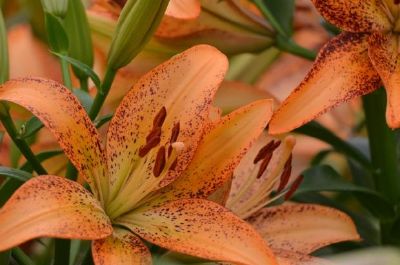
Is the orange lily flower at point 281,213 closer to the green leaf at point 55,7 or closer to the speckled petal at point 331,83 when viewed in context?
the speckled petal at point 331,83

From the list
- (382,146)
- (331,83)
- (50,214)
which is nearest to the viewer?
(50,214)

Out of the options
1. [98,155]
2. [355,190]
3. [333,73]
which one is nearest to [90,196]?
[98,155]

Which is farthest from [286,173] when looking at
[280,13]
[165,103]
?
[280,13]

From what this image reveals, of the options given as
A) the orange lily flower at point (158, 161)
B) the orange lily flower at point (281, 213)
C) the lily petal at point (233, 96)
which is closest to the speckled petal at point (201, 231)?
the orange lily flower at point (158, 161)

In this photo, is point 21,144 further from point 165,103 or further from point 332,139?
point 332,139

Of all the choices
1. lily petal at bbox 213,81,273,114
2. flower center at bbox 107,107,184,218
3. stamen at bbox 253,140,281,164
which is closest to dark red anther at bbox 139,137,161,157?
flower center at bbox 107,107,184,218

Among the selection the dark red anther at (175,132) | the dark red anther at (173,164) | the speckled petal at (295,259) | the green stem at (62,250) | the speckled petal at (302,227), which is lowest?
the speckled petal at (302,227)

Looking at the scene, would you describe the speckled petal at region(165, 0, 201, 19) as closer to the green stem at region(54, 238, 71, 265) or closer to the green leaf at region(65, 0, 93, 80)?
the green leaf at region(65, 0, 93, 80)
